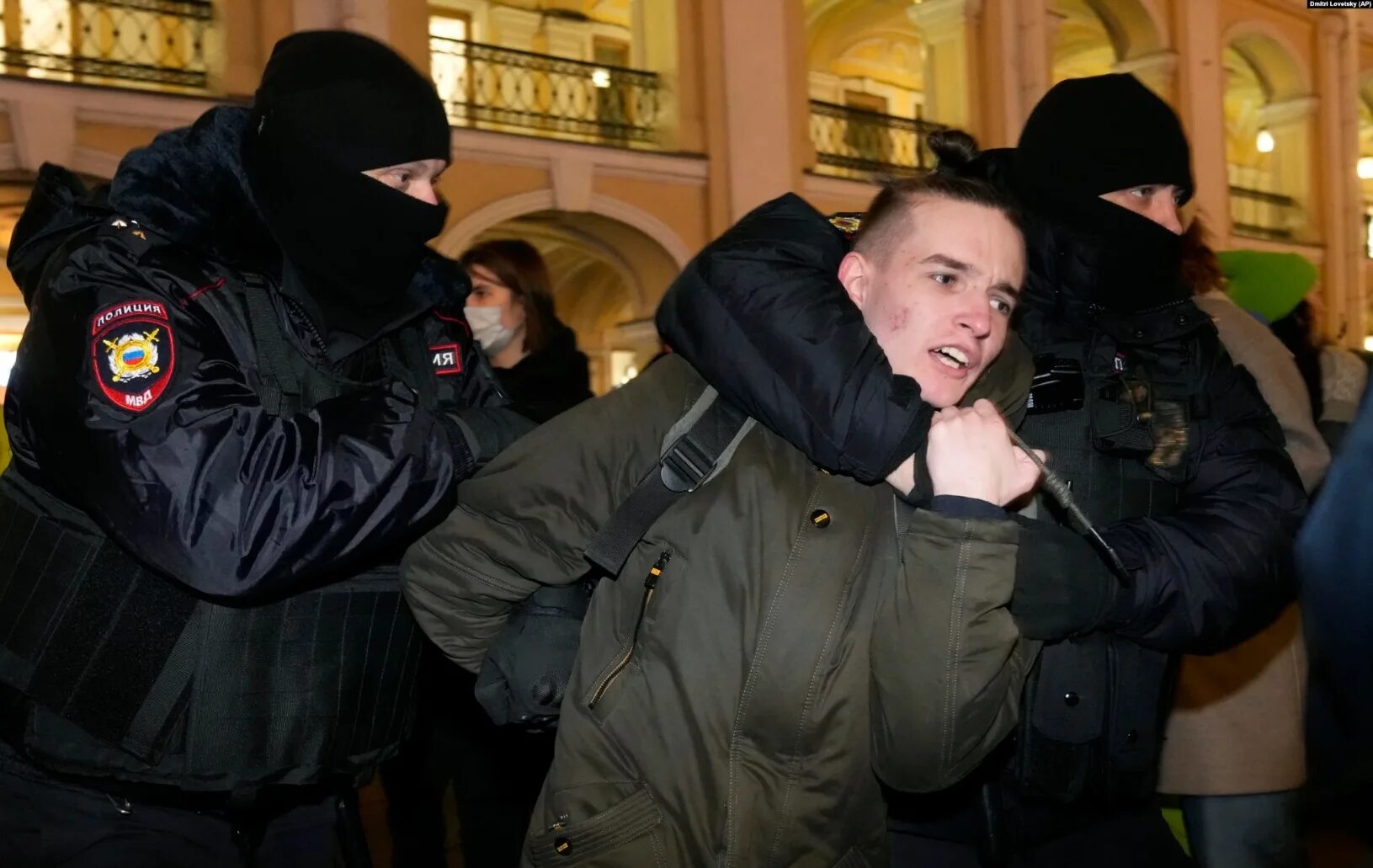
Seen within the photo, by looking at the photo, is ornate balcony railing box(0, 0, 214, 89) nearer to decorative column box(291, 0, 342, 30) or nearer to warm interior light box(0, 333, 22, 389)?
decorative column box(291, 0, 342, 30)

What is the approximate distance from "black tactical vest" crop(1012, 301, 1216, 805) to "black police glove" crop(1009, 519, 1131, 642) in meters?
0.27

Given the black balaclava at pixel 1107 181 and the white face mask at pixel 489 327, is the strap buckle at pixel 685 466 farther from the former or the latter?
the white face mask at pixel 489 327

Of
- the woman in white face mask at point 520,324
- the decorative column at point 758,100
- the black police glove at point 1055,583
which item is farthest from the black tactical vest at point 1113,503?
the decorative column at point 758,100

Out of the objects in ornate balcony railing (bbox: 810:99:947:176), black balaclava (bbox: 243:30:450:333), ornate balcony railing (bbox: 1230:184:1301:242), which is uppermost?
ornate balcony railing (bbox: 810:99:947:176)

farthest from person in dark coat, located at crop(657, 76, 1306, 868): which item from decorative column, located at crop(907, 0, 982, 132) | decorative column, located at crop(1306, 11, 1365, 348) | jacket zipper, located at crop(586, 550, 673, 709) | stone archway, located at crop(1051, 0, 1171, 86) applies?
decorative column, located at crop(1306, 11, 1365, 348)

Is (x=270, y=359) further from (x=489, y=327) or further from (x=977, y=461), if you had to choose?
(x=489, y=327)

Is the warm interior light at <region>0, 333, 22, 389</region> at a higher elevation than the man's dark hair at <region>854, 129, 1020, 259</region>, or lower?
higher

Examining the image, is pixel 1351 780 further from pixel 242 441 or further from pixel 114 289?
pixel 114 289

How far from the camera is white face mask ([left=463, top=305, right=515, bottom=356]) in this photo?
421cm

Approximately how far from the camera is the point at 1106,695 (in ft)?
6.79

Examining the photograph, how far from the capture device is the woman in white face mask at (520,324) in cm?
421

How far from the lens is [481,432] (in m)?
1.98

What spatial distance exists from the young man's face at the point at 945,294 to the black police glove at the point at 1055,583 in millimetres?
259

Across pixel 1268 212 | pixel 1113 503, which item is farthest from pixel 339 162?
pixel 1268 212
